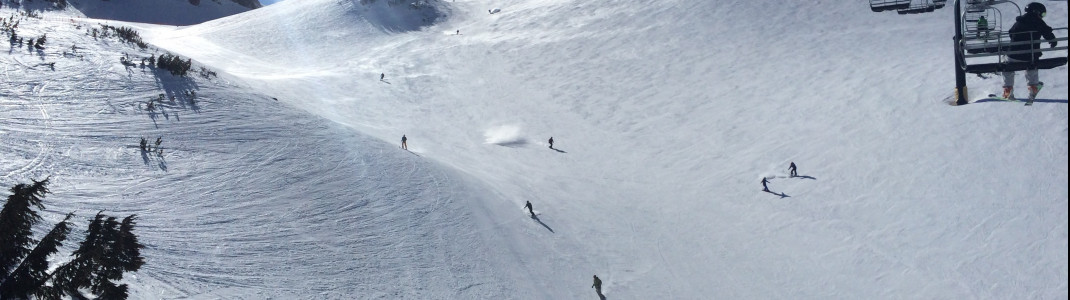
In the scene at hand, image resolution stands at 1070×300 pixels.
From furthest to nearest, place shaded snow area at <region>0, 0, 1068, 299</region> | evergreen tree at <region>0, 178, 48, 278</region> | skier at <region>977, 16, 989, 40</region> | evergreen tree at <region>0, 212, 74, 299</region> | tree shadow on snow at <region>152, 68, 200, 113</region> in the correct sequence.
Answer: tree shadow on snow at <region>152, 68, 200, 113</region>, shaded snow area at <region>0, 0, 1068, 299</region>, skier at <region>977, 16, 989, 40</region>, evergreen tree at <region>0, 212, 74, 299</region>, evergreen tree at <region>0, 178, 48, 278</region>

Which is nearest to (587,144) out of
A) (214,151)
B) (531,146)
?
(531,146)

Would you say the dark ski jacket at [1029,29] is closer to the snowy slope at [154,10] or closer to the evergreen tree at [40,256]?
the evergreen tree at [40,256]

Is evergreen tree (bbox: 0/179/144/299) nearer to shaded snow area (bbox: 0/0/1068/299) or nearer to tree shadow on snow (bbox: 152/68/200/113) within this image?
shaded snow area (bbox: 0/0/1068/299)

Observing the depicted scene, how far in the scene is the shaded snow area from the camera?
1809 cm

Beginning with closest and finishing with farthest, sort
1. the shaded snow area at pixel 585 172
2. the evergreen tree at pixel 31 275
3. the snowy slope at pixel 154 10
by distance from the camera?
the evergreen tree at pixel 31 275 → the shaded snow area at pixel 585 172 → the snowy slope at pixel 154 10

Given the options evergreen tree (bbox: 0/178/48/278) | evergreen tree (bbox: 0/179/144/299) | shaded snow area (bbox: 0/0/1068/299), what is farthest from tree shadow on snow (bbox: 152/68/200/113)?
evergreen tree (bbox: 0/178/48/278)

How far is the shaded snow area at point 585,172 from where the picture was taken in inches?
712

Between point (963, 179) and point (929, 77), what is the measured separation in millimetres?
8923

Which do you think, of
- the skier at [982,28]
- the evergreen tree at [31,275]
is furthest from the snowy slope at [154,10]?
the skier at [982,28]

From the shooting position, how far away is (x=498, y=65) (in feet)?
147

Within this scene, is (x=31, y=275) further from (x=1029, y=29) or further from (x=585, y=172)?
(x=585, y=172)

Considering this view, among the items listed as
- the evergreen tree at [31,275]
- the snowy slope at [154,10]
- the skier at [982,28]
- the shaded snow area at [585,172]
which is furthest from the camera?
the snowy slope at [154,10]

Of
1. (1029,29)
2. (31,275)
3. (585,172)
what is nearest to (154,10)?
(585,172)

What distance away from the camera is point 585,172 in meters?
29.4
